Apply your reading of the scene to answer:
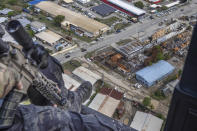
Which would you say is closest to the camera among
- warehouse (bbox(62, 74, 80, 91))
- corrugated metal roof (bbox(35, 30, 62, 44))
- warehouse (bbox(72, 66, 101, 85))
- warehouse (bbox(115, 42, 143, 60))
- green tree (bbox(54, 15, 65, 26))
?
warehouse (bbox(62, 74, 80, 91))

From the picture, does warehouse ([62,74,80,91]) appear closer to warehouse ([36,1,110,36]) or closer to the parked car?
the parked car

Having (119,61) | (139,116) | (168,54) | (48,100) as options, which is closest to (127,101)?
(139,116)

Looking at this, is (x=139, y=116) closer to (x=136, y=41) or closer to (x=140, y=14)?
(x=136, y=41)

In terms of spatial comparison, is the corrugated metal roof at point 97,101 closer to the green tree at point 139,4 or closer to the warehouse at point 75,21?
the warehouse at point 75,21

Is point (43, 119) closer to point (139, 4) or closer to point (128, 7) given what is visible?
point (128, 7)

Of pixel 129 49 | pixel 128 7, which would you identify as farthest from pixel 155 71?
pixel 128 7

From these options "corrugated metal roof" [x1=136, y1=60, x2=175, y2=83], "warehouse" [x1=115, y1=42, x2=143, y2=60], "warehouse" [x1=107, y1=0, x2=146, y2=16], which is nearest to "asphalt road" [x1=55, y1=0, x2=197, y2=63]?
"warehouse" [x1=107, y1=0, x2=146, y2=16]
